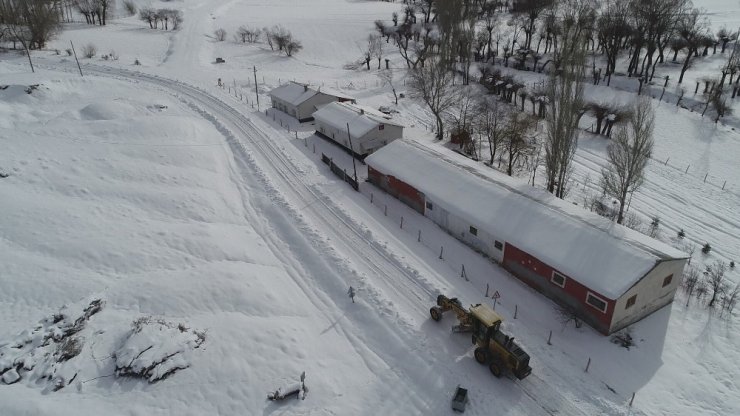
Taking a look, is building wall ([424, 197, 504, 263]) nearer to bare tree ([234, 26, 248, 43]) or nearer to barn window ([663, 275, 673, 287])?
barn window ([663, 275, 673, 287])

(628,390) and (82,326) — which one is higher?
(82,326)

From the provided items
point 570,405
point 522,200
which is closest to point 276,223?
point 522,200

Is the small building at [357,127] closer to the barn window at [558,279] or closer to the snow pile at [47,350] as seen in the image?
the barn window at [558,279]

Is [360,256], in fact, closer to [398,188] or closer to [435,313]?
[435,313]

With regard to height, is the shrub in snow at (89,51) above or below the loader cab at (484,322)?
above

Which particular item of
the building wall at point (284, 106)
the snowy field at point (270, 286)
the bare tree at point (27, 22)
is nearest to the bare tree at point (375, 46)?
the building wall at point (284, 106)

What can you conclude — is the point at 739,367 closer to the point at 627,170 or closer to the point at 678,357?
the point at 678,357
